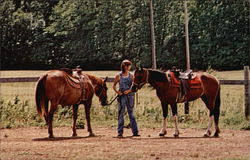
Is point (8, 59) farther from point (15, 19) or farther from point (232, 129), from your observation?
point (232, 129)

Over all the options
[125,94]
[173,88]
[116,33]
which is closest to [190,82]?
[173,88]

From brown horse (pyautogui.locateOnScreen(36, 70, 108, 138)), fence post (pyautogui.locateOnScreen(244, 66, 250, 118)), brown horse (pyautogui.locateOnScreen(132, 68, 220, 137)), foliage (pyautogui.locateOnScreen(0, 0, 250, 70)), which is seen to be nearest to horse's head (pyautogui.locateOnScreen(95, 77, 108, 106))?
brown horse (pyautogui.locateOnScreen(36, 70, 108, 138))

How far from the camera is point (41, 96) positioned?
49.3 ft

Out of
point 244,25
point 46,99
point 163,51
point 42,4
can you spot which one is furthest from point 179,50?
point 46,99

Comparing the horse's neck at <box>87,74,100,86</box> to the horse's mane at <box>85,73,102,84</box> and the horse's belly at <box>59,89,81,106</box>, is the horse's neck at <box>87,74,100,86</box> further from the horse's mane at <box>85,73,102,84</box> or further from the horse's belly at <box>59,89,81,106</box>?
the horse's belly at <box>59,89,81,106</box>

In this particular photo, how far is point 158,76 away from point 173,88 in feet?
1.58

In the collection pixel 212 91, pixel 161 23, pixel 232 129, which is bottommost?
pixel 232 129

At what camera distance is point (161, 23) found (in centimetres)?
5234

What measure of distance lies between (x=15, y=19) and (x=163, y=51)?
15.4 m

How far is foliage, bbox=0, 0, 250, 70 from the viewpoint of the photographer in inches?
2026

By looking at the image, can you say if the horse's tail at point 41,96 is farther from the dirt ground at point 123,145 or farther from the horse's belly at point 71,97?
the dirt ground at point 123,145

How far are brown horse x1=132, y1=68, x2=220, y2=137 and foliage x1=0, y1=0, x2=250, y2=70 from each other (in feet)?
110

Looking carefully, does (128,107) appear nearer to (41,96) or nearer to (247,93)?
(41,96)

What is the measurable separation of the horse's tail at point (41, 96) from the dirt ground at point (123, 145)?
2.10 feet
